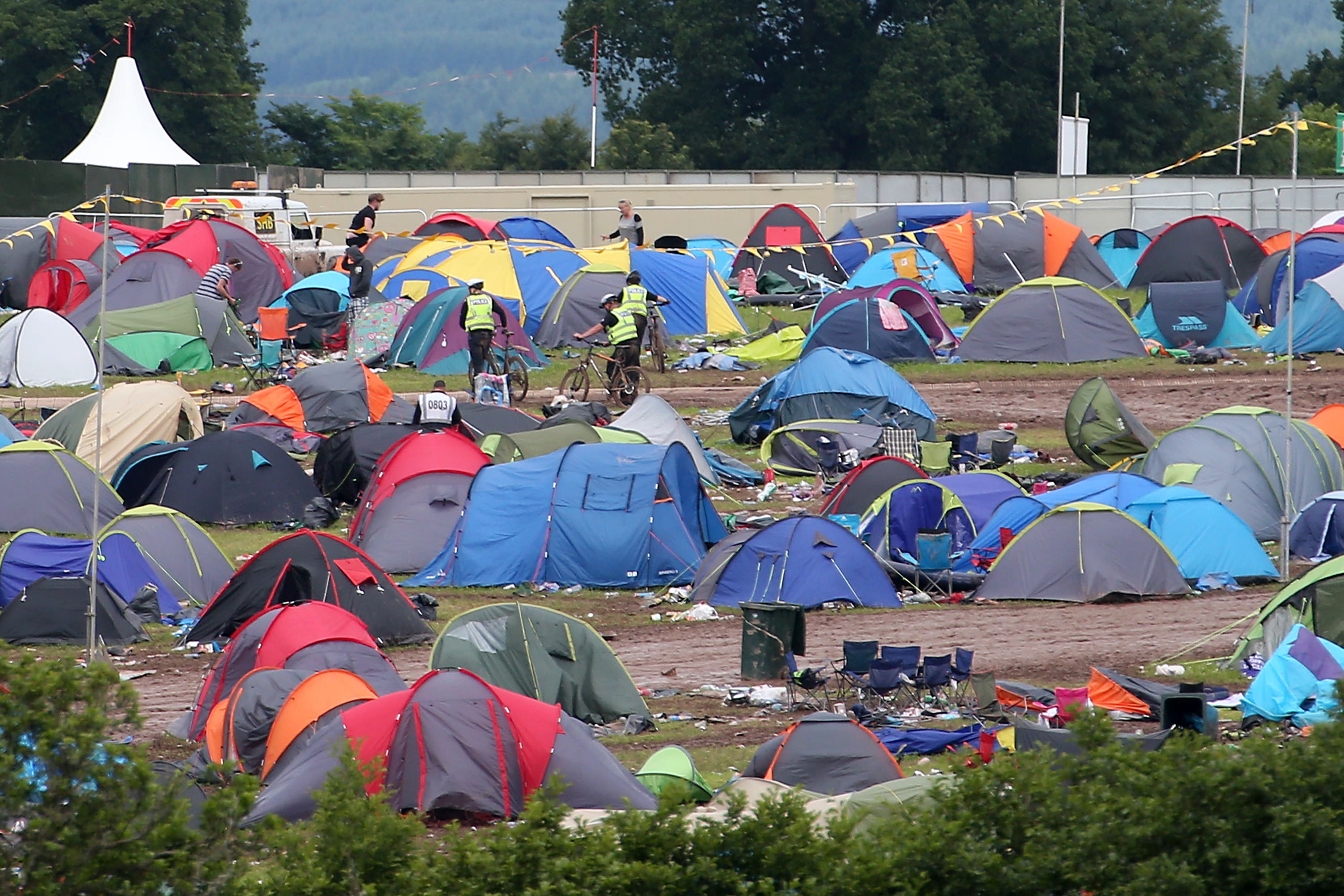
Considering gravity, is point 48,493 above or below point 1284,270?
below

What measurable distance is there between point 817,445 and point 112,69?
4441 centimetres

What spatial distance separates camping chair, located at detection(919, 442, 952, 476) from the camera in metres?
19.5

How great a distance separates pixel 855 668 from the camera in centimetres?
1247

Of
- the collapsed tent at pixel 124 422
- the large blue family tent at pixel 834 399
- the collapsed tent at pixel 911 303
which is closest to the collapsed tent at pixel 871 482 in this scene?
the large blue family tent at pixel 834 399

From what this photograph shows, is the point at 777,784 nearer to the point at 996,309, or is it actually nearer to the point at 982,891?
the point at 982,891

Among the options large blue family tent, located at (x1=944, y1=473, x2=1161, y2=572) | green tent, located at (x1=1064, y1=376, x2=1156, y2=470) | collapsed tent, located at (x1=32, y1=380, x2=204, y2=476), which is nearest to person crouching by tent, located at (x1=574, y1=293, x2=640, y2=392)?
collapsed tent, located at (x1=32, y1=380, x2=204, y2=476)

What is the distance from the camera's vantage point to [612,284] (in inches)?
1075

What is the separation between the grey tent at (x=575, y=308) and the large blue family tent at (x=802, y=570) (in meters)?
12.1

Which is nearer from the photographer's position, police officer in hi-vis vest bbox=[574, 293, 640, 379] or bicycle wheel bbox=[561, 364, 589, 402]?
police officer in hi-vis vest bbox=[574, 293, 640, 379]

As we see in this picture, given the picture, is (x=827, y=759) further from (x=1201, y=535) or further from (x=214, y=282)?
(x=214, y=282)

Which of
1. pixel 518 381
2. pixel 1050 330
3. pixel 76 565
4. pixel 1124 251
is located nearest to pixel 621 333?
pixel 518 381

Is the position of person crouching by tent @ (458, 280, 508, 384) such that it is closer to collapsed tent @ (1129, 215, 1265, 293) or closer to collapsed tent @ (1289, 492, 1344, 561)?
collapsed tent @ (1289, 492, 1344, 561)

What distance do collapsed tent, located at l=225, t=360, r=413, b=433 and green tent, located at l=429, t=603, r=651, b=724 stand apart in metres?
8.79

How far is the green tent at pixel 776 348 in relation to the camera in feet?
87.0
